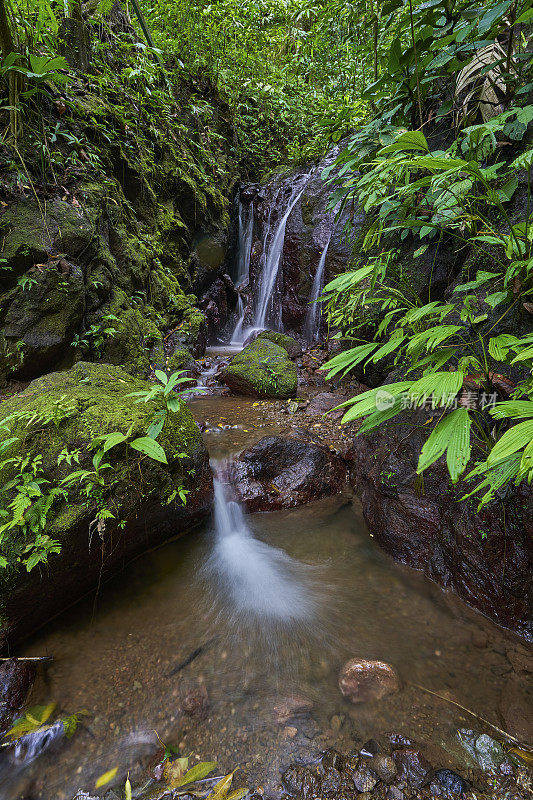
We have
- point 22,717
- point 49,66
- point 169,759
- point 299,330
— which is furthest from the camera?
point 299,330

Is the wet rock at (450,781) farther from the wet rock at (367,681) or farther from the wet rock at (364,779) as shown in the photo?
the wet rock at (367,681)

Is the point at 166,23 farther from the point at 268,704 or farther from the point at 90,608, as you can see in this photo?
the point at 268,704

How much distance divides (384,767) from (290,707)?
0.48 metres

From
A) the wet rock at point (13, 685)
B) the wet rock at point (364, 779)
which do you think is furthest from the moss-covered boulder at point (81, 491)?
the wet rock at point (364, 779)

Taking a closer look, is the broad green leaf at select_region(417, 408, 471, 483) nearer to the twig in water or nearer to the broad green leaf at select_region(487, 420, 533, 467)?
the broad green leaf at select_region(487, 420, 533, 467)

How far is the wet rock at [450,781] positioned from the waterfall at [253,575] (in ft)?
3.42

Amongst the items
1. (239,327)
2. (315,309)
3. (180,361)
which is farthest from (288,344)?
(239,327)

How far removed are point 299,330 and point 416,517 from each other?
6.71 meters

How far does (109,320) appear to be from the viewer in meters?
4.59

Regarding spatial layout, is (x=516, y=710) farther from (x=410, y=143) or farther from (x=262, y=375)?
(x=262, y=375)

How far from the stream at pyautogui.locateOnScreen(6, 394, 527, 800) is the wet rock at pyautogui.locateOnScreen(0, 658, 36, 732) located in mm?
66

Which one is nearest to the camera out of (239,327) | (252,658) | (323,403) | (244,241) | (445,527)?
(252,658)

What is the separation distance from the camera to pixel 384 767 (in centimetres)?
145

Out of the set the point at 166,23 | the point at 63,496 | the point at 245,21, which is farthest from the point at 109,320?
the point at 245,21
